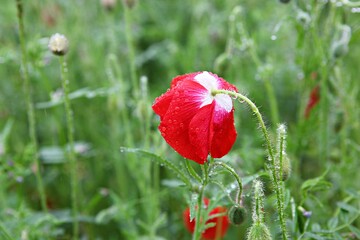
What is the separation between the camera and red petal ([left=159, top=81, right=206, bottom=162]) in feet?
3.34

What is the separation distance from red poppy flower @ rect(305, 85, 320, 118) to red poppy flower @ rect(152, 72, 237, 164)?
0.94 metres

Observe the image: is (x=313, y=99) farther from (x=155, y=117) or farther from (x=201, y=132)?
(x=201, y=132)

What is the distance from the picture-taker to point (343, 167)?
1668 millimetres

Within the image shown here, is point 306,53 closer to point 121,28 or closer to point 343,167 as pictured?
point 343,167

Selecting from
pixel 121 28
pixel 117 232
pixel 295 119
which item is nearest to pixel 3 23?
pixel 121 28

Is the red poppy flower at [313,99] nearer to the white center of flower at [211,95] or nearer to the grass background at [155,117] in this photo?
the grass background at [155,117]

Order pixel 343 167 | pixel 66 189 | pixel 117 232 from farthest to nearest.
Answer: pixel 66 189, pixel 117 232, pixel 343 167

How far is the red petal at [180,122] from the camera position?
1020mm

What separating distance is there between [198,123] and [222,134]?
0.05m

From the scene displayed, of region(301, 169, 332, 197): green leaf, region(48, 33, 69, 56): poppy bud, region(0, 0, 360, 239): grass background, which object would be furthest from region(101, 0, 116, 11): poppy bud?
region(301, 169, 332, 197): green leaf

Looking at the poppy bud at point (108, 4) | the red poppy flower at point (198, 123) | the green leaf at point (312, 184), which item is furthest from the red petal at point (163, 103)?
the poppy bud at point (108, 4)

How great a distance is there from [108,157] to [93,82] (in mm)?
428

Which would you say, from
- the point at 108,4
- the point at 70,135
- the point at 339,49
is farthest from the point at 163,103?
the point at 108,4

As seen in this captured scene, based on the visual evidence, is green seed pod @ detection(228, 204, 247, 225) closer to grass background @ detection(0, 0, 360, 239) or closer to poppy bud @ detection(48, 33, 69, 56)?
grass background @ detection(0, 0, 360, 239)
